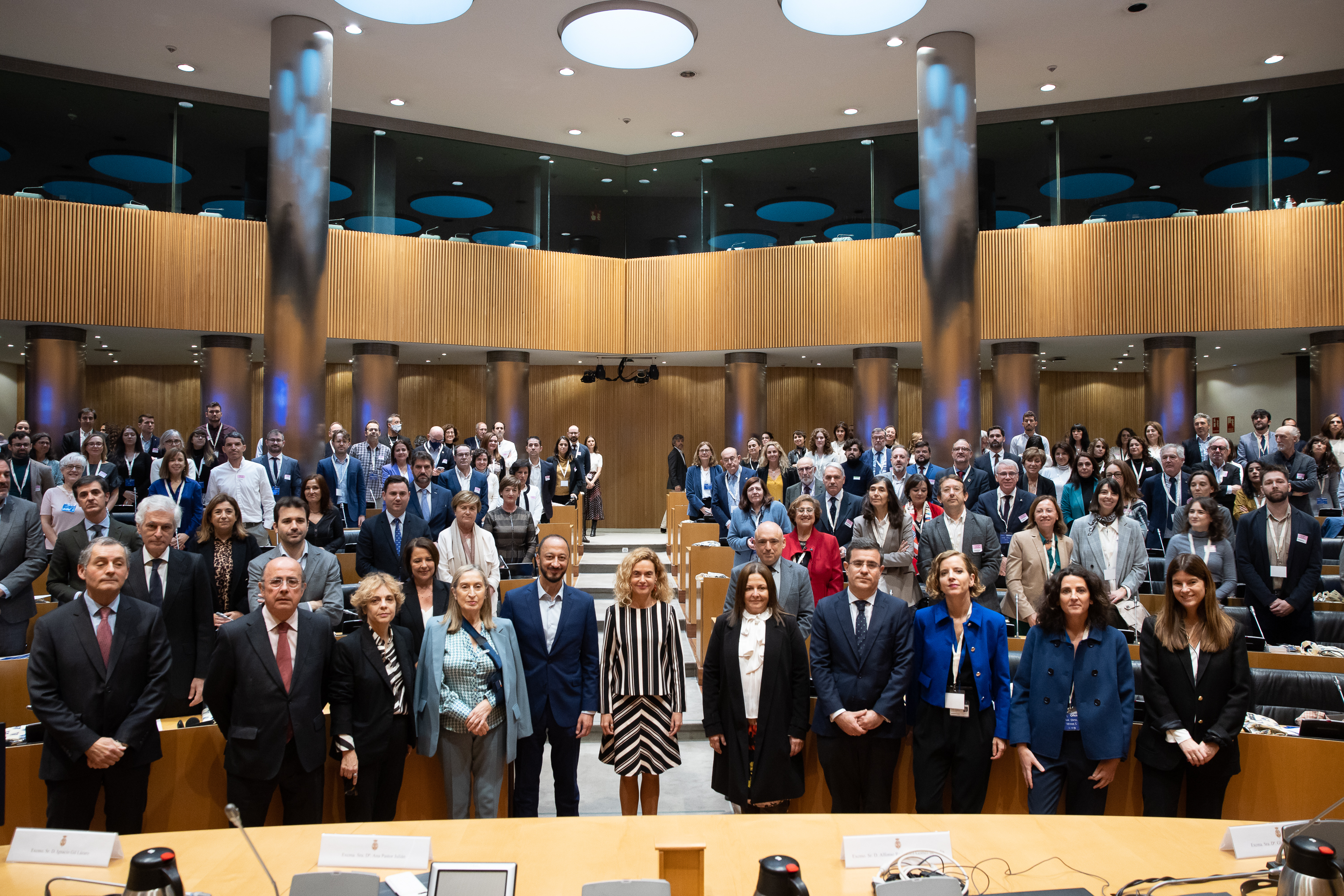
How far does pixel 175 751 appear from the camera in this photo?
3.19 m

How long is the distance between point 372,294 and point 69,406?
357 centimetres

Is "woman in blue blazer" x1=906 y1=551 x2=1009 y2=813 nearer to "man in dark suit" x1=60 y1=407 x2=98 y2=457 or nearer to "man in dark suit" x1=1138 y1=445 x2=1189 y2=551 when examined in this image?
"man in dark suit" x1=1138 y1=445 x2=1189 y2=551

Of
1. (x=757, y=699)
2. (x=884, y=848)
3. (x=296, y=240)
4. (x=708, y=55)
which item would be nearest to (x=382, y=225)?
(x=296, y=240)

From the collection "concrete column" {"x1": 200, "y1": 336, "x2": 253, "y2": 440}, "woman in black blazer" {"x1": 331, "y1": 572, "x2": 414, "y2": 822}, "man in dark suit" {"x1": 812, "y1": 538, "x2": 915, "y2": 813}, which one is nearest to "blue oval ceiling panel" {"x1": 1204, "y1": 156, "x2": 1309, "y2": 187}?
"man in dark suit" {"x1": 812, "y1": 538, "x2": 915, "y2": 813}

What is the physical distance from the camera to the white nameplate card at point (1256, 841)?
2.25 metres

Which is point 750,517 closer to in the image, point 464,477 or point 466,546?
point 466,546

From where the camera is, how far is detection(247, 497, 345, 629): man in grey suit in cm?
403

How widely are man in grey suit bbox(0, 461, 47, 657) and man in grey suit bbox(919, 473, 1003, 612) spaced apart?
187 inches

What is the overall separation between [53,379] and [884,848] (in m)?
10.8

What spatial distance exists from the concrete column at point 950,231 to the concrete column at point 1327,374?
14.2 ft

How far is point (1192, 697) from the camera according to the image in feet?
10.7

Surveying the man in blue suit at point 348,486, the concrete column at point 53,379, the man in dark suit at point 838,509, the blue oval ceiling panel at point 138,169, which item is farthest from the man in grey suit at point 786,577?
the blue oval ceiling panel at point 138,169

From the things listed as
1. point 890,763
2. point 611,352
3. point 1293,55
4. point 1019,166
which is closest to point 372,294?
point 611,352

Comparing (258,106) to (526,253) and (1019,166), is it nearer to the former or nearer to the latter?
(526,253)
